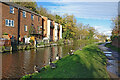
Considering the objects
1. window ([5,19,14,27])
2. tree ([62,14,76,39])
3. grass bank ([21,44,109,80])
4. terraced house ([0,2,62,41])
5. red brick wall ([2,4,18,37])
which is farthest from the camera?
tree ([62,14,76,39])

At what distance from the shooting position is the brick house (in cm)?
2361

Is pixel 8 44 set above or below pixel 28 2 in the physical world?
below

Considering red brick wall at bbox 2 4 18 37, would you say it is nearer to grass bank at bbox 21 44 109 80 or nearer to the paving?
grass bank at bbox 21 44 109 80

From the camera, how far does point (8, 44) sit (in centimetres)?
1975

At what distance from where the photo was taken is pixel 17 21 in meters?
26.5

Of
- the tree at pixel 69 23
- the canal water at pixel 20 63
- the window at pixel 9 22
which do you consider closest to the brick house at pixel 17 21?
the window at pixel 9 22

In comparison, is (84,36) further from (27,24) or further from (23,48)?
(23,48)

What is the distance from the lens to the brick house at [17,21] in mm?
23609

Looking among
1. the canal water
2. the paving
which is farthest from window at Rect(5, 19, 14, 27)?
the paving

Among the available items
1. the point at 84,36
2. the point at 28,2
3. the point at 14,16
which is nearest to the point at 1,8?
the point at 14,16

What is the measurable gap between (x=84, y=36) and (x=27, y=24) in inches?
2195

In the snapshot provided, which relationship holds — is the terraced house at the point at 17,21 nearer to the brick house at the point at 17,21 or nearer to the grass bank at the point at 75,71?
the brick house at the point at 17,21

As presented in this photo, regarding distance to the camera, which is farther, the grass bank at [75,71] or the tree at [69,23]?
the tree at [69,23]

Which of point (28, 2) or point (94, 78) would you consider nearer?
point (94, 78)
